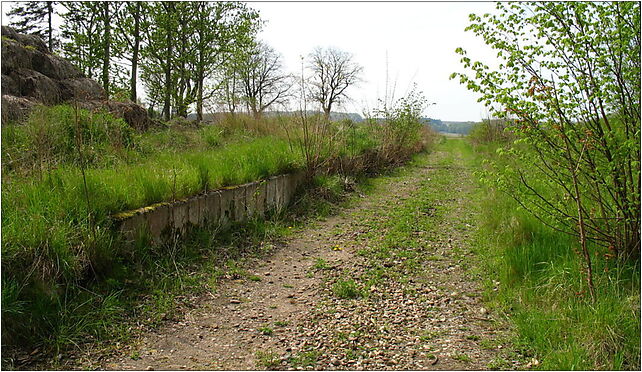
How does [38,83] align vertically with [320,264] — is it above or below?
above

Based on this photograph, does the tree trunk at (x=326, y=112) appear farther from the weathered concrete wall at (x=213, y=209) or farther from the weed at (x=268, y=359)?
the weed at (x=268, y=359)

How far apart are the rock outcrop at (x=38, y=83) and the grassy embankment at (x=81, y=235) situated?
1374mm

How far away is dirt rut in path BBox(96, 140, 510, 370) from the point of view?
3.00 meters

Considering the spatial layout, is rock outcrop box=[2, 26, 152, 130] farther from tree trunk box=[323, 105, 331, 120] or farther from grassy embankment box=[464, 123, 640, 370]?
grassy embankment box=[464, 123, 640, 370]

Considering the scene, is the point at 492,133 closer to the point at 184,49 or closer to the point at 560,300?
the point at 184,49

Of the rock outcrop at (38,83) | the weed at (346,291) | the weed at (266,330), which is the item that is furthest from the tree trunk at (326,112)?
the weed at (266,330)

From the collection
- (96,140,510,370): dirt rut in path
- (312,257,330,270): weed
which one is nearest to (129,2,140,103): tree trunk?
(96,140,510,370): dirt rut in path

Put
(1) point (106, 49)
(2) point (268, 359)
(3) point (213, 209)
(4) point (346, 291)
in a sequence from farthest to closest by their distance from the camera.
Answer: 1. (1) point (106, 49)
2. (3) point (213, 209)
3. (4) point (346, 291)
4. (2) point (268, 359)

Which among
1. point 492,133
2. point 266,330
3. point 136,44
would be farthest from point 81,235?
point 492,133

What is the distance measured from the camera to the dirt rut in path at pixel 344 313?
3.00 meters

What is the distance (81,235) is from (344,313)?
215 centimetres

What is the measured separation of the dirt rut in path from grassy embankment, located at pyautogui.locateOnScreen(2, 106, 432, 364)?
0.45 m

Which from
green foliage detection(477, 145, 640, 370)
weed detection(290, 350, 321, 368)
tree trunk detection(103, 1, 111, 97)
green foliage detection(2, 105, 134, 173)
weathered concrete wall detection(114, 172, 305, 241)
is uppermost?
tree trunk detection(103, 1, 111, 97)

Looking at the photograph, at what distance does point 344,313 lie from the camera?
3.71 metres
